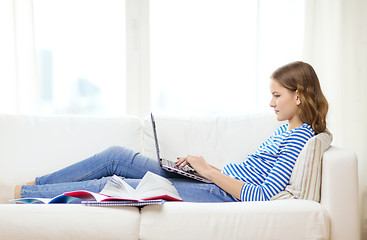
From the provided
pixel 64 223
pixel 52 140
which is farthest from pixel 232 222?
pixel 52 140

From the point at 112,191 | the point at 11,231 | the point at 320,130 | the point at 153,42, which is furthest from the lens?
the point at 153,42

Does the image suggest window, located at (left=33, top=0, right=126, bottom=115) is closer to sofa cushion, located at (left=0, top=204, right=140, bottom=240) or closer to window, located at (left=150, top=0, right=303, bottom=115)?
window, located at (left=150, top=0, right=303, bottom=115)

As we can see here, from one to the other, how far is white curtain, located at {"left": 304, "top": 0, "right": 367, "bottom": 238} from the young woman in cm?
88

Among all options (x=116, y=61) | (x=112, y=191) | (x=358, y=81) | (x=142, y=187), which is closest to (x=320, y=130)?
(x=142, y=187)

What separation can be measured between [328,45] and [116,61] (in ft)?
4.50

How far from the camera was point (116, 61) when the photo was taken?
2881 mm

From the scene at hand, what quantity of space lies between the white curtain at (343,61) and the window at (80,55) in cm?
123

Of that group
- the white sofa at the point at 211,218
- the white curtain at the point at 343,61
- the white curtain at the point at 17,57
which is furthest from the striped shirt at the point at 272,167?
the white curtain at the point at 17,57

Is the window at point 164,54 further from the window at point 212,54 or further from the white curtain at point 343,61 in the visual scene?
the white curtain at point 343,61

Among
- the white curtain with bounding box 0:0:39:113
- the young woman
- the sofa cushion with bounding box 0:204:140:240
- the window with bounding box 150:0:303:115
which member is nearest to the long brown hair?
the young woman

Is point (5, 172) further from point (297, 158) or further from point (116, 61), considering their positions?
point (297, 158)

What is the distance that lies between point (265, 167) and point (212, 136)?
18.6 inches

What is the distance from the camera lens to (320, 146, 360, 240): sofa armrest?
5.38 feet

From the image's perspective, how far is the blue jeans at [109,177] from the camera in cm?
186
